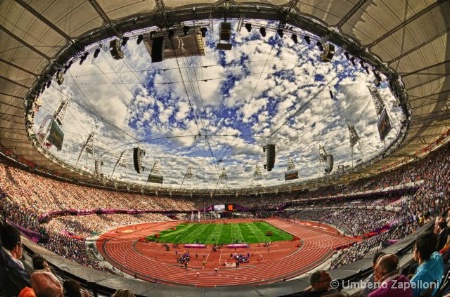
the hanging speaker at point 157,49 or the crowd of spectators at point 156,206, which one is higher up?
the hanging speaker at point 157,49

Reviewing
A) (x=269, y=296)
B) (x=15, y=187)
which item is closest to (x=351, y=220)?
(x=269, y=296)

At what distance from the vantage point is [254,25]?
12539 mm

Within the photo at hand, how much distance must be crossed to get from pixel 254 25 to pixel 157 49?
4657 mm

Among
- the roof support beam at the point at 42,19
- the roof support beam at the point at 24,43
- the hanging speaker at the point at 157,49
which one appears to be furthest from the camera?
the hanging speaker at the point at 157,49

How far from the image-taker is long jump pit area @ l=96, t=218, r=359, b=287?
20.9 meters

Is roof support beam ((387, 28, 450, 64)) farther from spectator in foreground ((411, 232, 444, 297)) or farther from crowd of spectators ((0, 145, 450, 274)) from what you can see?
spectator in foreground ((411, 232, 444, 297))

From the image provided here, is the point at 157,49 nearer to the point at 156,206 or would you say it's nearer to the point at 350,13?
the point at 350,13

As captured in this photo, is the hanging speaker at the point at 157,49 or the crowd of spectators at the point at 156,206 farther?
the crowd of spectators at the point at 156,206

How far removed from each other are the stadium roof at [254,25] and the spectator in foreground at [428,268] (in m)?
10.5

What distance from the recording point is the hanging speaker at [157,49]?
38.7ft

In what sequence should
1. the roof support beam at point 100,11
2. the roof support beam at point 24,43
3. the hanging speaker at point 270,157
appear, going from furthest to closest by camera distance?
the hanging speaker at point 270,157 → the roof support beam at point 24,43 → the roof support beam at point 100,11

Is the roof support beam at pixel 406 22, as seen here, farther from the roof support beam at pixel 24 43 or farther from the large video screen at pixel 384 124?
the roof support beam at pixel 24 43

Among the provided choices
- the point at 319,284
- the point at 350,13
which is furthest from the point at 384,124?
the point at 319,284

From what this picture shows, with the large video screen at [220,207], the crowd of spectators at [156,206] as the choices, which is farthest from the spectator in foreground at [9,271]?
the large video screen at [220,207]
